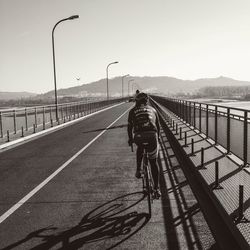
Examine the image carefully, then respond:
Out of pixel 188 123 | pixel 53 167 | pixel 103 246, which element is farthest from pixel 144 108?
pixel 188 123

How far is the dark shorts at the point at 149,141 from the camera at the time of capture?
7.36 metres

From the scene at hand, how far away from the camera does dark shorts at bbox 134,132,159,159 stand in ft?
24.1

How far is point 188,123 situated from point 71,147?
880cm

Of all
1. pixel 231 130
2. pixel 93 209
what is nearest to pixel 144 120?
pixel 93 209

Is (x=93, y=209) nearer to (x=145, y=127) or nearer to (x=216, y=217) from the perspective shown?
(x=145, y=127)

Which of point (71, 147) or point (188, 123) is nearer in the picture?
point (71, 147)

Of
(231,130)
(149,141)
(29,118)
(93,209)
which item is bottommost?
(93,209)

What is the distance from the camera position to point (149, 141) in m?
7.40

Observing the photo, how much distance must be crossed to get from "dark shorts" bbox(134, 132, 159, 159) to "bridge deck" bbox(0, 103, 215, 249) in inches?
39.0

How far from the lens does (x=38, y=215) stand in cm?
702

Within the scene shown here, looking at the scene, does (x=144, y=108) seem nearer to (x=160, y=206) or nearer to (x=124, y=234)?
(x=160, y=206)

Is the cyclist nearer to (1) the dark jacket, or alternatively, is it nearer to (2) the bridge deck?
(1) the dark jacket

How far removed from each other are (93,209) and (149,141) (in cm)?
161

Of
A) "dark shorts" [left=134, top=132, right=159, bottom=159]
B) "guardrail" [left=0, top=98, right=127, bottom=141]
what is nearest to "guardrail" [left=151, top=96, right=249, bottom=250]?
"dark shorts" [left=134, top=132, right=159, bottom=159]
